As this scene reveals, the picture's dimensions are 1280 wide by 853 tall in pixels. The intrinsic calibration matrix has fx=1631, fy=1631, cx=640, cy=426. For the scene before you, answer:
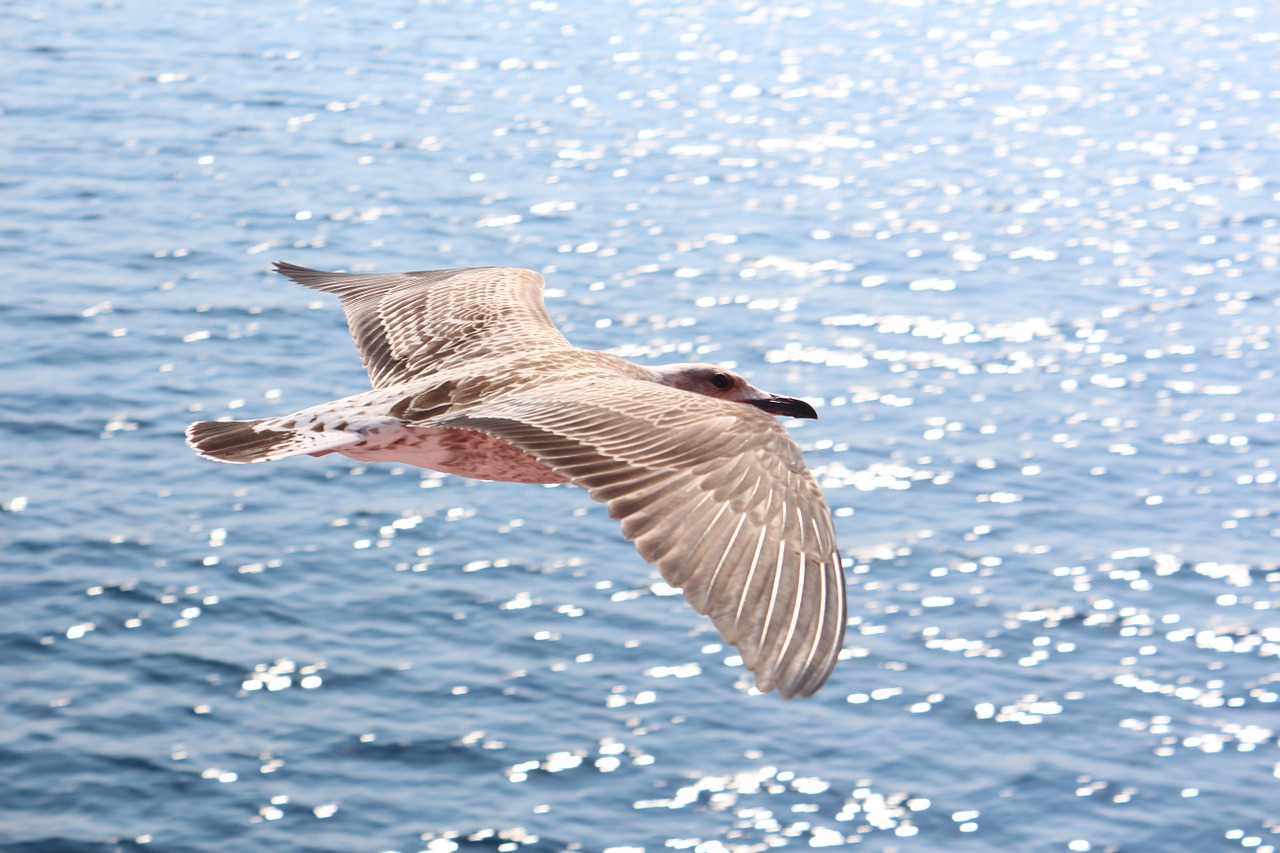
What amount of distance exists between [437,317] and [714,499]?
12.8ft

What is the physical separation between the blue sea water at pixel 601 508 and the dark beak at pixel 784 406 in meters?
10.1

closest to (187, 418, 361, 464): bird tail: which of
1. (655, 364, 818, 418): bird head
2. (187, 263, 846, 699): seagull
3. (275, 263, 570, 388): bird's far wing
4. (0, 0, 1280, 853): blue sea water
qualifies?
(187, 263, 846, 699): seagull

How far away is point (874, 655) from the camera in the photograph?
21938 millimetres

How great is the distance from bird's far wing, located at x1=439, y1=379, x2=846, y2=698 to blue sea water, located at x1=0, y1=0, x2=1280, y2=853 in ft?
38.5

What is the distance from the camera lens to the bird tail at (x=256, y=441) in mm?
7820

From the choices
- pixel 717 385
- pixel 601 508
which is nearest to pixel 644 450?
pixel 717 385

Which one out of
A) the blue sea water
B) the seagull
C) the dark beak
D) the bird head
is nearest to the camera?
the seagull

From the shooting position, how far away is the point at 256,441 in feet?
26.8

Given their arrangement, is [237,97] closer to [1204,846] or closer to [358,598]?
[358,598]

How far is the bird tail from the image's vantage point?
7820mm

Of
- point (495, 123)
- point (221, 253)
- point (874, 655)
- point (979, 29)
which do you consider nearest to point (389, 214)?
point (221, 253)

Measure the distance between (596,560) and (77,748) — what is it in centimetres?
754

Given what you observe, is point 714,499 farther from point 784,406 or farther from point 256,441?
point 784,406

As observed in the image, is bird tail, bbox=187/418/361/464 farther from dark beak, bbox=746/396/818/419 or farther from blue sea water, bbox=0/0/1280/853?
blue sea water, bbox=0/0/1280/853
